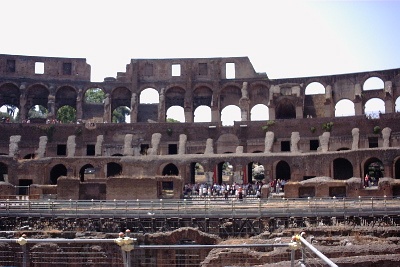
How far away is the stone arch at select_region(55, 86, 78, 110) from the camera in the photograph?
52.5 m

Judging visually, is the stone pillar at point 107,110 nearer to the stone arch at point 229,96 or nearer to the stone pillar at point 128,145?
the stone pillar at point 128,145

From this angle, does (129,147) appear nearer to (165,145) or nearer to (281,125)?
(165,145)

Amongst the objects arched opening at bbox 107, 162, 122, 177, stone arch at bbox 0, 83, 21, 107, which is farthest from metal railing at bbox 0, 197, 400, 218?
stone arch at bbox 0, 83, 21, 107

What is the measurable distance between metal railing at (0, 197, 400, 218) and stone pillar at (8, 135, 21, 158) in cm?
1527

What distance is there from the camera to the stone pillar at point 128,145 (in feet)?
137

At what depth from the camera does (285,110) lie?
5084cm

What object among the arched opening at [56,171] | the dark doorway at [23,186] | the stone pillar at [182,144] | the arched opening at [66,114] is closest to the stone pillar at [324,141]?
the stone pillar at [182,144]

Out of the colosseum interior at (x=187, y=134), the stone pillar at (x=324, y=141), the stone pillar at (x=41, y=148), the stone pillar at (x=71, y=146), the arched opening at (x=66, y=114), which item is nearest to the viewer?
the colosseum interior at (x=187, y=134)

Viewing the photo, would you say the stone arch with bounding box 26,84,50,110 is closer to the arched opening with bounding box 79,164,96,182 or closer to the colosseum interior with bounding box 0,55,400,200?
the colosseum interior with bounding box 0,55,400,200

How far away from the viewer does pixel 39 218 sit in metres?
24.7

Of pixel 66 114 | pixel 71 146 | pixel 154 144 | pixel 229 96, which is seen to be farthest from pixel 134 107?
pixel 66 114

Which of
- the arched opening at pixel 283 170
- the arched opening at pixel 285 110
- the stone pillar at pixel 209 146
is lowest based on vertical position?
the arched opening at pixel 283 170

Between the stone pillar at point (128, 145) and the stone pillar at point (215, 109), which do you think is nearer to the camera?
the stone pillar at point (128, 145)

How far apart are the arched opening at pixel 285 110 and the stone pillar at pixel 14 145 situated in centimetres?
2625
